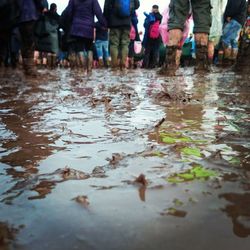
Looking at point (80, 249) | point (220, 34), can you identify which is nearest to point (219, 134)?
point (80, 249)

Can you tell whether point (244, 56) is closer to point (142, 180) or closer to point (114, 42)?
point (114, 42)

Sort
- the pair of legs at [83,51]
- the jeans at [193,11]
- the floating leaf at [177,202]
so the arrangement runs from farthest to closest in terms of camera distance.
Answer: the pair of legs at [83,51] < the jeans at [193,11] < the floating leaf at [177,202]

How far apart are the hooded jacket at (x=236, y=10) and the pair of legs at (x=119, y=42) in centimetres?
206

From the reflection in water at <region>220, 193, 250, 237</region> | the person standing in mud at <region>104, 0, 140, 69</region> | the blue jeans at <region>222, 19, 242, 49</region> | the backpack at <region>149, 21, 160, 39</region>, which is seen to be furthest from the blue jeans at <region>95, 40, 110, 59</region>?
the reflection in water at <region>220, 193, 250, 237</region>

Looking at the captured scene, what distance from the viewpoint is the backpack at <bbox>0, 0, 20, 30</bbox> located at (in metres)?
5.09

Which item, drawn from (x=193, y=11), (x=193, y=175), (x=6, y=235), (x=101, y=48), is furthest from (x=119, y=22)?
(x=6, y=235)

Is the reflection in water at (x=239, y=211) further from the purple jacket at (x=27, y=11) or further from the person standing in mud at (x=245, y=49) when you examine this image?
the purple jacket at (x=27, y=11)

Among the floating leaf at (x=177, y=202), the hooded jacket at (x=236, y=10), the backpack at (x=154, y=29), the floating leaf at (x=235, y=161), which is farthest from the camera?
the backpack at (x=154, y=29)

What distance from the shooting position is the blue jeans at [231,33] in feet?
28.7

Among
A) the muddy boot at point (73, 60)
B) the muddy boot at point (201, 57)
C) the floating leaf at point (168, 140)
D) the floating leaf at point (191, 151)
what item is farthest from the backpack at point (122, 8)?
the floating leaf at point (191, 151)

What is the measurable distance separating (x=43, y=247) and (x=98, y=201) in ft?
0.72

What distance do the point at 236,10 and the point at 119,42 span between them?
2.39 meters

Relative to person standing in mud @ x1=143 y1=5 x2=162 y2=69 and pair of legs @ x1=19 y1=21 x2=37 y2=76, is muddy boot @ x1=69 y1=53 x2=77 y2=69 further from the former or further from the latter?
pair of legs @ x1=19 y1=21 x2=37 y2=76

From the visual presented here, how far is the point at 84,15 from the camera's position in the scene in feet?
25.6
